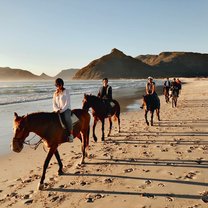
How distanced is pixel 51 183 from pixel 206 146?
5629 mm

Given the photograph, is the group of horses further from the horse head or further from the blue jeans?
the blue jeans

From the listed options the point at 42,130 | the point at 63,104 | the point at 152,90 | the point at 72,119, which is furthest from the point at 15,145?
the point at 152,90

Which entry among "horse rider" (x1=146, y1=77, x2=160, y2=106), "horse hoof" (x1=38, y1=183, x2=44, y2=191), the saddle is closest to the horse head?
"horse hoof" (x1=38, y1=183, x2=44, y2=191)

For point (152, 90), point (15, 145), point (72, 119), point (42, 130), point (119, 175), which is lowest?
point (119, 175)

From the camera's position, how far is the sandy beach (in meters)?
5.88

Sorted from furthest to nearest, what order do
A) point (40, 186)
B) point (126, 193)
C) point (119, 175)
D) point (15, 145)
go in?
point (119, 175) → point (40, 186) → point (15, 145) → point (126, 193)

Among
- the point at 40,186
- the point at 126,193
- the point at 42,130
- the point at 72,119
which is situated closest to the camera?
the point at 126,193

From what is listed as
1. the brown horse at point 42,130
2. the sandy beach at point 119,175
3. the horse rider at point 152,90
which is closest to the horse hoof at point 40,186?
the brown horse at point 42,130

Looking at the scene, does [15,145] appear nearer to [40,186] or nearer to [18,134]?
[18,134]

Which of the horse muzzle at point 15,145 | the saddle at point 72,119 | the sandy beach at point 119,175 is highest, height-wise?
the saddle at point 72,119

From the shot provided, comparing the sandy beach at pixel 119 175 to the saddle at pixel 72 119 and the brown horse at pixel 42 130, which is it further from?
the saddle at pixel 72 119

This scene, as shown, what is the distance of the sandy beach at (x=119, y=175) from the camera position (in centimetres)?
588

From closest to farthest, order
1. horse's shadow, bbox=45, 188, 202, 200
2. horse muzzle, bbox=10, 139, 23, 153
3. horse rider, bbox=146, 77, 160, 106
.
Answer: horse's shadow, bbox=45, 188, 202, 200 < horse muzzle, bbox=10, 139, 23, 153 < horse rider, bbox=146, 77, 160, 106

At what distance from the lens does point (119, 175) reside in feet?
24.2
